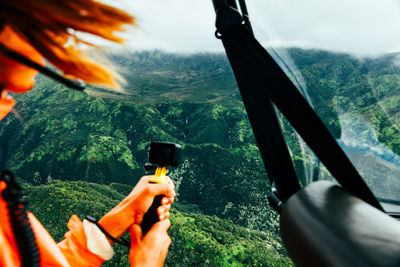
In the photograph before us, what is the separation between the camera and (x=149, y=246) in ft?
3.71

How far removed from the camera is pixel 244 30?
1070mm

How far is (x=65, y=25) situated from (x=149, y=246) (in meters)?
0.99

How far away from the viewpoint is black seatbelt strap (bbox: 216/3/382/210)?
3.25 feet

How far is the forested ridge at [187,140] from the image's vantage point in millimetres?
1068

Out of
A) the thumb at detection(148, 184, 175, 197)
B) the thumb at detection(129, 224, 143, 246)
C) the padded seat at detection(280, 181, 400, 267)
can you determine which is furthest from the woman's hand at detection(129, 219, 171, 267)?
the padded seat at detection(280, 181, 400, 267)

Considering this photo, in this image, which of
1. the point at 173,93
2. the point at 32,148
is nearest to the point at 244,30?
the point at 32,148

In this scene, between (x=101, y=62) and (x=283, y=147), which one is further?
(x=283, y=147)

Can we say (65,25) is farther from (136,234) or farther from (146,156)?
(146,156)

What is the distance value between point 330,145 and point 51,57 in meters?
1.03

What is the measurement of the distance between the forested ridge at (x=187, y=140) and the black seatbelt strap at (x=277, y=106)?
0.25 feet

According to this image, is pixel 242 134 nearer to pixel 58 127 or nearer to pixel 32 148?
pixel 58 127

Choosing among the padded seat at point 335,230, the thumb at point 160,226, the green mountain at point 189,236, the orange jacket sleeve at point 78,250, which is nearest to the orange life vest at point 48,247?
the orange jacket sleeve at point 78,250

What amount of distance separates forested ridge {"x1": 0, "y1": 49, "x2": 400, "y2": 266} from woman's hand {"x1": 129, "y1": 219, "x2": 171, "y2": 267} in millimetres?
687

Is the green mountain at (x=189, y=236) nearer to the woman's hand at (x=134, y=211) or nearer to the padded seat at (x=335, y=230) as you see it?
the woman's hand at (x=134, y=211)
